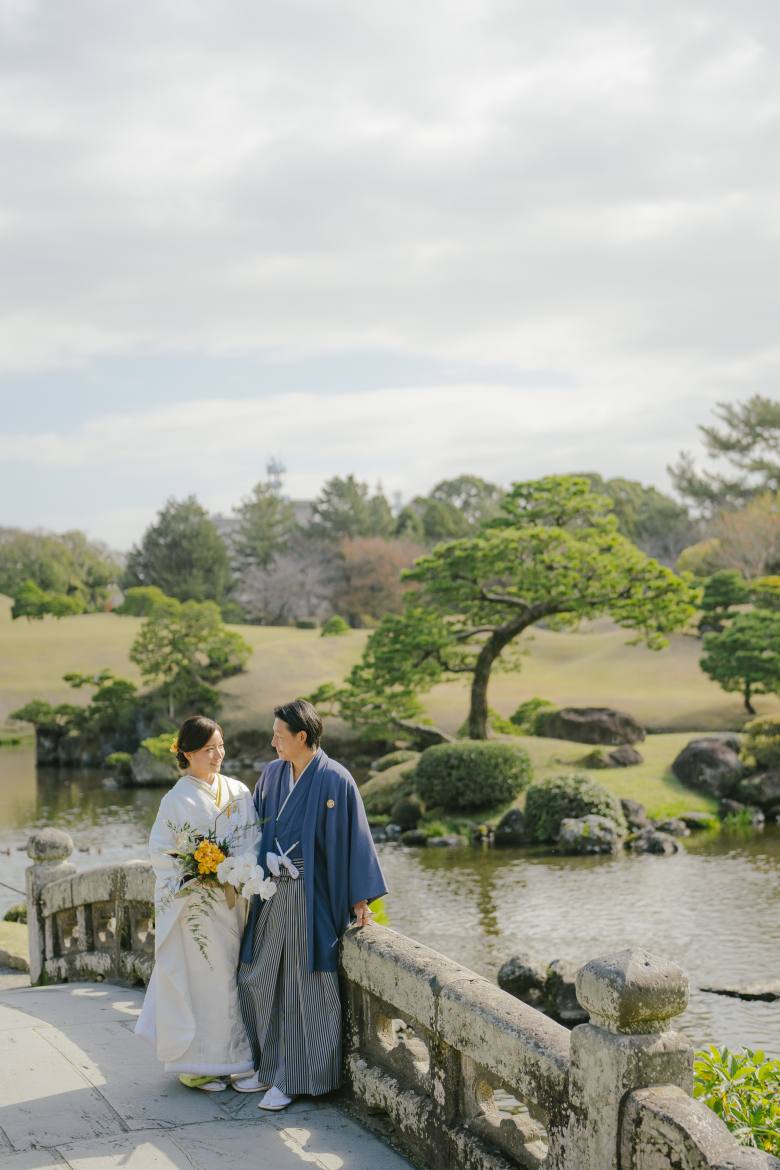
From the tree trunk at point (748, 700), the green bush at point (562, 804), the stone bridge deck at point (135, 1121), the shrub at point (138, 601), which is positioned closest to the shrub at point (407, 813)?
the green bush at point (562, 804)

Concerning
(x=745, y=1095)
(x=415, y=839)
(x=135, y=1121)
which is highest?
(x=135, y=1121)

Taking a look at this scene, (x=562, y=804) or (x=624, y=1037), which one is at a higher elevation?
(x=624, y=1037)

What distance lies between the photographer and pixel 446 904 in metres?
15.3

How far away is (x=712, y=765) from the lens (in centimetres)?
2156

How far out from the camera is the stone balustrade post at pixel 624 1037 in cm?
335

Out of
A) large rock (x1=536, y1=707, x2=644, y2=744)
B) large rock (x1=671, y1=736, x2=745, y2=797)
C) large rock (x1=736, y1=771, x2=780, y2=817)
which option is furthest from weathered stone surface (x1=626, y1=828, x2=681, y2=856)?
large rock (x1=536, y1=707, x2=644, y2=744)

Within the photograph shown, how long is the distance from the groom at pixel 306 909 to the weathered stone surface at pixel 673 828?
1520 cm

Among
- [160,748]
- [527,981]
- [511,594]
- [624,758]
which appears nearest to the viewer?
[527,981]

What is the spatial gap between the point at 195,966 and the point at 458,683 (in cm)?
3381

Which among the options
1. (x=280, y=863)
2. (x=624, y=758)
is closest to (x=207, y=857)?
(x=280, y=863)

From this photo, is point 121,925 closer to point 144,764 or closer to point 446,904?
point 446,904

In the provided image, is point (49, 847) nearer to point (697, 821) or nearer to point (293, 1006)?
point (293, 1006)

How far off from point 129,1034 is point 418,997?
2.13 meters

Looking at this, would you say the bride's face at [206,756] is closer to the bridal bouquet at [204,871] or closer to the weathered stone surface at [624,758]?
the bridal bouquet at [204,871]
